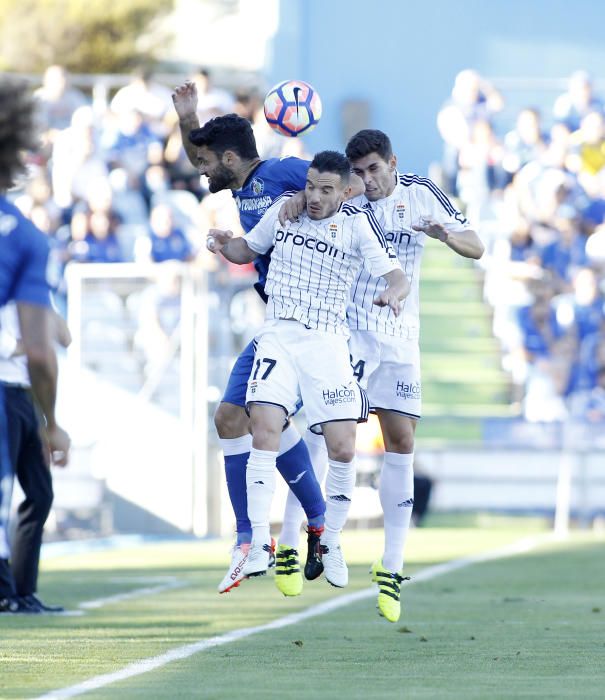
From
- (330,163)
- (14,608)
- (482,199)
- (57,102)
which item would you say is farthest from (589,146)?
(330,163)

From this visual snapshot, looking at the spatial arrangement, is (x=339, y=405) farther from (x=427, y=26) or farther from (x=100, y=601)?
(x=427, y=26)

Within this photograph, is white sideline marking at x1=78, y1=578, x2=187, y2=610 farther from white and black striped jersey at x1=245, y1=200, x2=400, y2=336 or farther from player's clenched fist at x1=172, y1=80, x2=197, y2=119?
player's clenched fist at x1=172, y1=80, x2=197, y2=119

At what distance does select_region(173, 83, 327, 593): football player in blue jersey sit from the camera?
29.2 feet

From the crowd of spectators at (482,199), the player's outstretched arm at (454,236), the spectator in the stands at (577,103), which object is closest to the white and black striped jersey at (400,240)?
the player's outstretched arm at (454,236)

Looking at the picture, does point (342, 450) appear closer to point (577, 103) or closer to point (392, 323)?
point (392, 323)

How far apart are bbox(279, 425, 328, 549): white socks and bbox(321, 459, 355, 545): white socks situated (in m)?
0.21

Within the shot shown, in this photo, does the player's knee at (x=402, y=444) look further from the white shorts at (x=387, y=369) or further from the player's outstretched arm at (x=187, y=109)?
the player's outstretched arm at (x=187, y=109)

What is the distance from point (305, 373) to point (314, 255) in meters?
0.59

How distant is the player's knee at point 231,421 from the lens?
9125 mm

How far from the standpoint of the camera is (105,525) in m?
19.5

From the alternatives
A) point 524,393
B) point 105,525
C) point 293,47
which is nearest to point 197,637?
point 105,525

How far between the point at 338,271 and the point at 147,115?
15641mm

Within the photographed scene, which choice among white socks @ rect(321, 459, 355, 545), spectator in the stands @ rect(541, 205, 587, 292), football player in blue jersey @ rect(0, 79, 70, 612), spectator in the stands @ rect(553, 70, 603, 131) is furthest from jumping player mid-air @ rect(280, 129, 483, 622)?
spectator in the stands @ rect(553, 70, 603, 131)

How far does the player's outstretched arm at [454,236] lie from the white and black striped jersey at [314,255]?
0.70 ft
